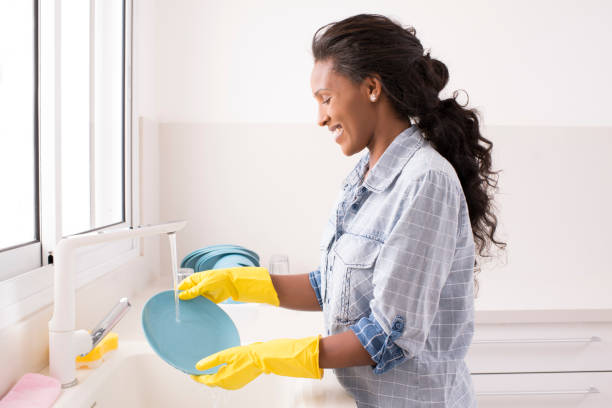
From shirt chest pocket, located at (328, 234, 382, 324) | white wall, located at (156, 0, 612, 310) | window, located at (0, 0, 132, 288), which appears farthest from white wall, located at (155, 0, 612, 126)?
shirt chest pocket, located at (328, 234, 382, 324)

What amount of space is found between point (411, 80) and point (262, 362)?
581mm

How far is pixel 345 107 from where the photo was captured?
0.91 metres

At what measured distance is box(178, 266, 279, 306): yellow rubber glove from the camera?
3.34 feet

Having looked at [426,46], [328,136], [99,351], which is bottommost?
[99,351]

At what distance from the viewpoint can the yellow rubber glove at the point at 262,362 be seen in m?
0.79

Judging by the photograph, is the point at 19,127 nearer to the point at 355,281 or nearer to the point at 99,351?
the point at 99,351

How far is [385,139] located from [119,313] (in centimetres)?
63

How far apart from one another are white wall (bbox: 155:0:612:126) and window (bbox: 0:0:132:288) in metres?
0.42

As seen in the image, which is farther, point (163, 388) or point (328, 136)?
point (328, 136)

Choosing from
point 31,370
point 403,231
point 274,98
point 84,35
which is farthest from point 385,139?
point 274,98

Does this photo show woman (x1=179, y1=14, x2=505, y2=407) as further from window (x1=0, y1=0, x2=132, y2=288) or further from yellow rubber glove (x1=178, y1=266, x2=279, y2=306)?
window (x1=0, y1=0, x2=132, y2=288)

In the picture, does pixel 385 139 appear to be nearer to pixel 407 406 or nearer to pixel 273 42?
pixel 407 406

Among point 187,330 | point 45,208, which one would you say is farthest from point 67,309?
point 45,208

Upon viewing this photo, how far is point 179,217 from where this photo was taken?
200 centimetres
